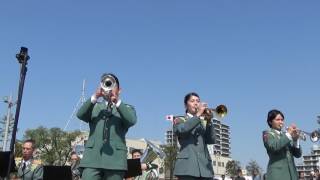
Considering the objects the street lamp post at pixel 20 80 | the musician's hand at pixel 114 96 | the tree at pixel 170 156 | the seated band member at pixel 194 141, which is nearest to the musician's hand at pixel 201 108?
the seated band member at pixel 194 141

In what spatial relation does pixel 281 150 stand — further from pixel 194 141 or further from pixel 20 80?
pixel 20 80

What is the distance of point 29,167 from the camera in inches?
367

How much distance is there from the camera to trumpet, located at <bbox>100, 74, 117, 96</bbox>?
22.6 ft

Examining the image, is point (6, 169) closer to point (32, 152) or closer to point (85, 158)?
point (32, 152)

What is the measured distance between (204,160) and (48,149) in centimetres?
7830

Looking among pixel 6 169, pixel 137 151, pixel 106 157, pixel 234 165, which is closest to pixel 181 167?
pixel 106 157

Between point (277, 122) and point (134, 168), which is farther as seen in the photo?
point (134, 168)

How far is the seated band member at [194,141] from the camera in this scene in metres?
7.41

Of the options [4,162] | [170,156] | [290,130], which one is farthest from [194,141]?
[170,156]

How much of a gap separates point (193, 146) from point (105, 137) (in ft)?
5.24

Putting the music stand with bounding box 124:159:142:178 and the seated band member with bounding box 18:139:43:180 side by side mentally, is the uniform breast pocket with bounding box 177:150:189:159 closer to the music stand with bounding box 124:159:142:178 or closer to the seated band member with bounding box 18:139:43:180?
the music stand with bounding box 124:159:142:178

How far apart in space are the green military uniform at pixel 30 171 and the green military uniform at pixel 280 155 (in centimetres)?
449

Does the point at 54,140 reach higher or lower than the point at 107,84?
higher

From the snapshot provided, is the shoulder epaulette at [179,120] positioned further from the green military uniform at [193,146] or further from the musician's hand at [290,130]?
the musician's hand at [290,130]
